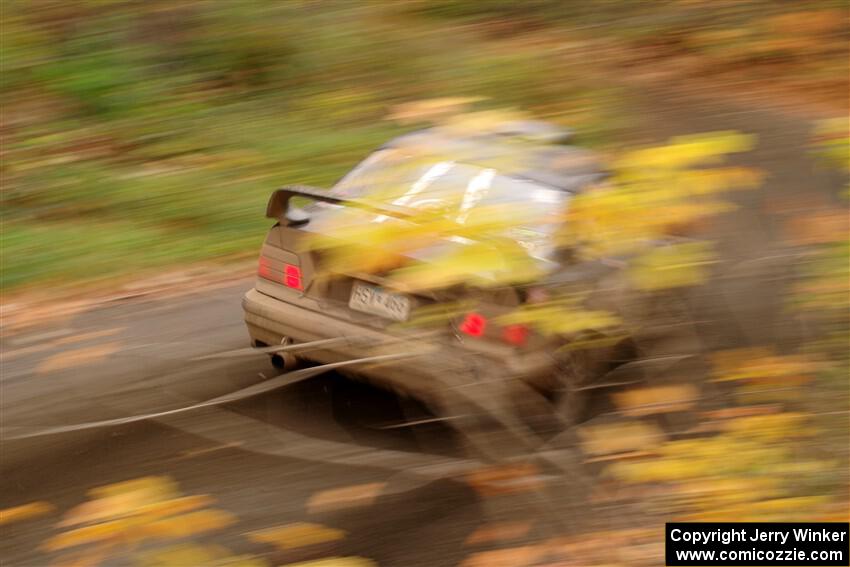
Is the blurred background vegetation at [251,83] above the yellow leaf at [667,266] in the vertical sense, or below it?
above

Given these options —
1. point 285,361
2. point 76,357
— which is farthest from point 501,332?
point 76,357

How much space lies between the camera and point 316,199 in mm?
3947

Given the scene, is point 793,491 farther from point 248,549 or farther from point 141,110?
point 141,110

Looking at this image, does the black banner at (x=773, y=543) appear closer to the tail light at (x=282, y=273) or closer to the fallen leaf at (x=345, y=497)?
the fallen leaf at (x=345, y=497)

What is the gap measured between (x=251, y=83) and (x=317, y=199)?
7.57 metres

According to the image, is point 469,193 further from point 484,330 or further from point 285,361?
point 285,361

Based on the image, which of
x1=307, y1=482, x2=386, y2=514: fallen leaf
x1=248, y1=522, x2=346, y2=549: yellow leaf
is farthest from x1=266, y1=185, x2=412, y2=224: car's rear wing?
x1=307, y1=482, x2=386, y2=514: fallen leaf

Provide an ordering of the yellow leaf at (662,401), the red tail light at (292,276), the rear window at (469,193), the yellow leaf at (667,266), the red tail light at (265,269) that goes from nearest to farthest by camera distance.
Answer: the rear window at (469,193), the yellow leaf at (667,266), the yellow leaf at (662,401), the red tail light at (292,276), the red tail light at (265,269)

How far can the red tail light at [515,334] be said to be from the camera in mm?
2525

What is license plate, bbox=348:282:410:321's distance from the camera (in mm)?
3820

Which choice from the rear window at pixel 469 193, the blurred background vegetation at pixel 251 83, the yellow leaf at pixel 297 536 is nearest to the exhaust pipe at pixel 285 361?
the yellow leaf at pixel 297 536

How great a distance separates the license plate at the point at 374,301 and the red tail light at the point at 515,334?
0.81m

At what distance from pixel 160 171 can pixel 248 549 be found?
6.30 metres

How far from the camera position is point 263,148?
32.0 ft
